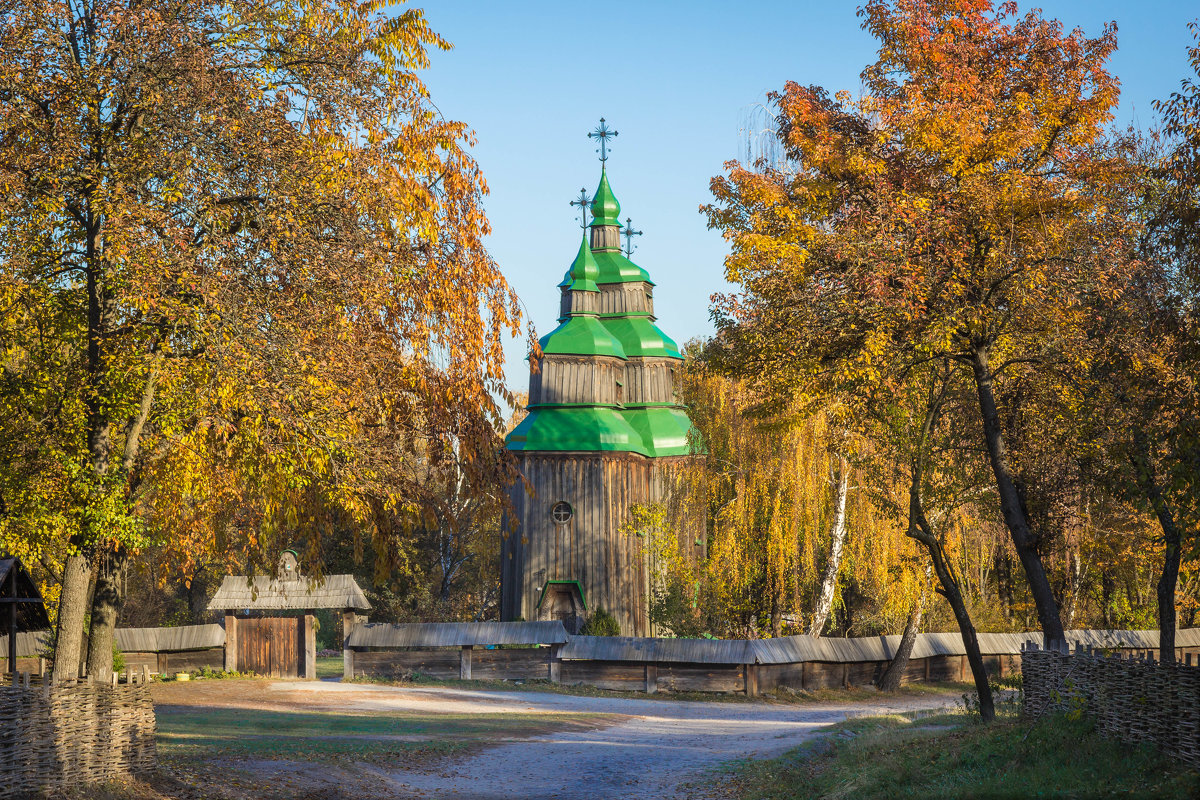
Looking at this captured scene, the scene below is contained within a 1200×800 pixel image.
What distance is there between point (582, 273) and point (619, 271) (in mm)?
3685

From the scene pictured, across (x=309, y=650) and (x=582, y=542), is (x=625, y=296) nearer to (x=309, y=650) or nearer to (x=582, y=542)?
(x=582, y=542)

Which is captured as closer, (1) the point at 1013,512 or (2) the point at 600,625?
(1) the point at 1013,512

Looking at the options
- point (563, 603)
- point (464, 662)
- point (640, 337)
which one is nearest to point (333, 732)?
point (464, 662)

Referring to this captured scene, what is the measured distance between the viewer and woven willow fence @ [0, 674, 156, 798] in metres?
10.1

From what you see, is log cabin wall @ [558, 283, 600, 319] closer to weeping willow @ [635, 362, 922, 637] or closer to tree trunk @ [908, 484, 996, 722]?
weeping willow @ [635, 362, 922, 637]

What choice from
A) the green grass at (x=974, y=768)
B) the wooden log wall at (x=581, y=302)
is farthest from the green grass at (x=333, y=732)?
the wooden log wall at (x=581, y=302)

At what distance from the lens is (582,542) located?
37.2 m

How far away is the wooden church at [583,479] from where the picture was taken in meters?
36.9

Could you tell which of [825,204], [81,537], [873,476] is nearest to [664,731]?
[873,476]

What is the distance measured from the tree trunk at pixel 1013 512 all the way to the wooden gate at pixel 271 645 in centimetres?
2266

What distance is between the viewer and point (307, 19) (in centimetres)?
1273

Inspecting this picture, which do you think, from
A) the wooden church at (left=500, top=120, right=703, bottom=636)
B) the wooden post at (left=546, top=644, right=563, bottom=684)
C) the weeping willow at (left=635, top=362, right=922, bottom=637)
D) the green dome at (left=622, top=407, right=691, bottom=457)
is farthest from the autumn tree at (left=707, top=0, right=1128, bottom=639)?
the green dome at (left=622, top=407, right=691, bottom=457)

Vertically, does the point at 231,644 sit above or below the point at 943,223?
below

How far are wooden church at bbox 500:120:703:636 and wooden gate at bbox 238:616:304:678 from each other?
747 cm
